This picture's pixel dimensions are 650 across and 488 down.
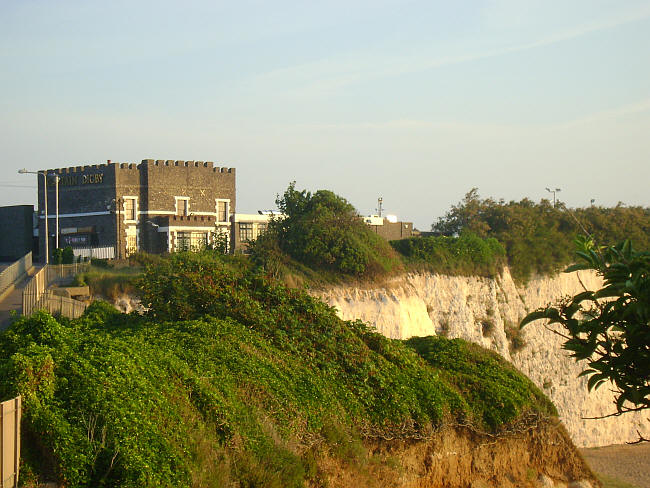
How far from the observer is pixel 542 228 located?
36719 millimetres

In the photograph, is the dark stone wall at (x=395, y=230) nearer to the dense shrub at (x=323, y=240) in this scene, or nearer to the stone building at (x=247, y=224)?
the stone building at (x=247, y=224)

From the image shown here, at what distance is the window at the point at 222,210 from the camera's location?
188 feet

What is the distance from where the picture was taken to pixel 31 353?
8211 mm

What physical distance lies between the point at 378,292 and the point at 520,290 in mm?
10193

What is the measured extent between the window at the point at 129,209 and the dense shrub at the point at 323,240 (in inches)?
982

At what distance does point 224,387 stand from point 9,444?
352 cm

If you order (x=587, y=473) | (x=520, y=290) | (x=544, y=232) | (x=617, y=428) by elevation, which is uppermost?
(x=544, y=232)

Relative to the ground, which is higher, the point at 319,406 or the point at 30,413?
the point at 30,413

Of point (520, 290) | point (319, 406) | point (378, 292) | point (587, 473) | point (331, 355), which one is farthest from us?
point (520, 290)

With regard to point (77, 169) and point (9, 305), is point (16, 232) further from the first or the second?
point (9, 305)

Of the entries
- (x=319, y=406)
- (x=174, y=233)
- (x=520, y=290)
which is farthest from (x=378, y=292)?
(x=174, y=233)

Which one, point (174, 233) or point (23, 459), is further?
point (174, 233)

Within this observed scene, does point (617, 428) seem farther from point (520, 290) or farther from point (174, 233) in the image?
point (174, 233)

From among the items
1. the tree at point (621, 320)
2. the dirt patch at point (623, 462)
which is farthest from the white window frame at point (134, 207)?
the tree at point (621, 320)
